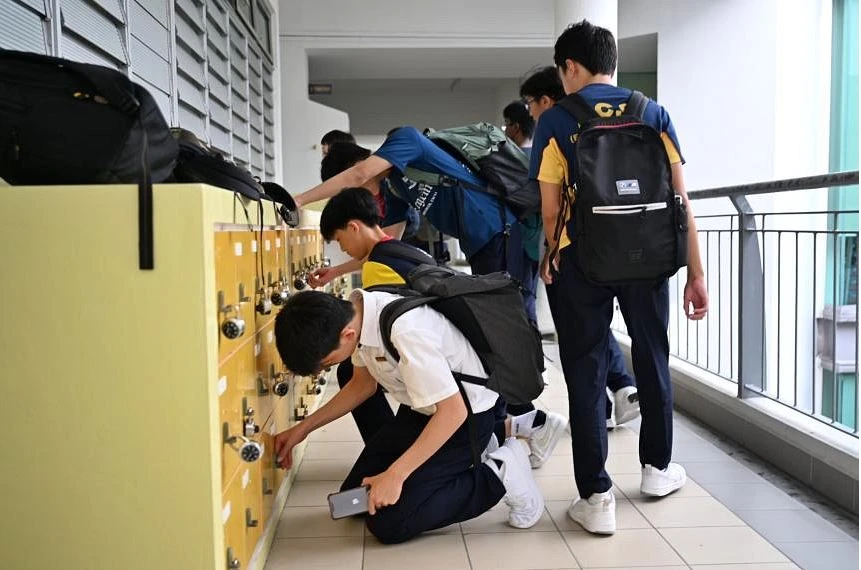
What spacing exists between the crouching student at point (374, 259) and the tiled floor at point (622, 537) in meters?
0.14

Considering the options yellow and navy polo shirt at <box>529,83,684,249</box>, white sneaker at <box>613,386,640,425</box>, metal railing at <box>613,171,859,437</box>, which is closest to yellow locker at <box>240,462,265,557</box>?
yellow and navy polo shirt at <box>529,83,684,249</box>

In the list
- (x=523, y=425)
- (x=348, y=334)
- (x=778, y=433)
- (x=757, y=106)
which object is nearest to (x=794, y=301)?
(x=757, y=106)

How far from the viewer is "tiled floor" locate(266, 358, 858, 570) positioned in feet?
6.11

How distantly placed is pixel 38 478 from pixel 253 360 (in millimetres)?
528

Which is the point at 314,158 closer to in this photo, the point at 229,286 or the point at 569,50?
the point at 569,50

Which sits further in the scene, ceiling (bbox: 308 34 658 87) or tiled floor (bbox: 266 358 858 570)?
ceiling (bbox: 308 34 658 87)

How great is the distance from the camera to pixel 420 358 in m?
1.79

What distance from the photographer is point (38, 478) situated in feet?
4.14

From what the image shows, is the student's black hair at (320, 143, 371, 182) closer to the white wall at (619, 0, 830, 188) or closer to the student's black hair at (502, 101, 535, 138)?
the student's black hair at (502, 101, 535, 138)

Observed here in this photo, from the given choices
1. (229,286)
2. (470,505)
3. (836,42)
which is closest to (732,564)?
(470,505)

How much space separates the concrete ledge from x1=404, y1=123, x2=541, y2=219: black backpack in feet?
3.57

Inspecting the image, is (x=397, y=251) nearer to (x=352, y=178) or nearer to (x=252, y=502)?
(x=352, y=178)

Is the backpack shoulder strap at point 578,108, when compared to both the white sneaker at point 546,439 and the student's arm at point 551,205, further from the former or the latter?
the white sneaker at point 546,439

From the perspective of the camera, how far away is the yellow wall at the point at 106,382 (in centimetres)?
124
